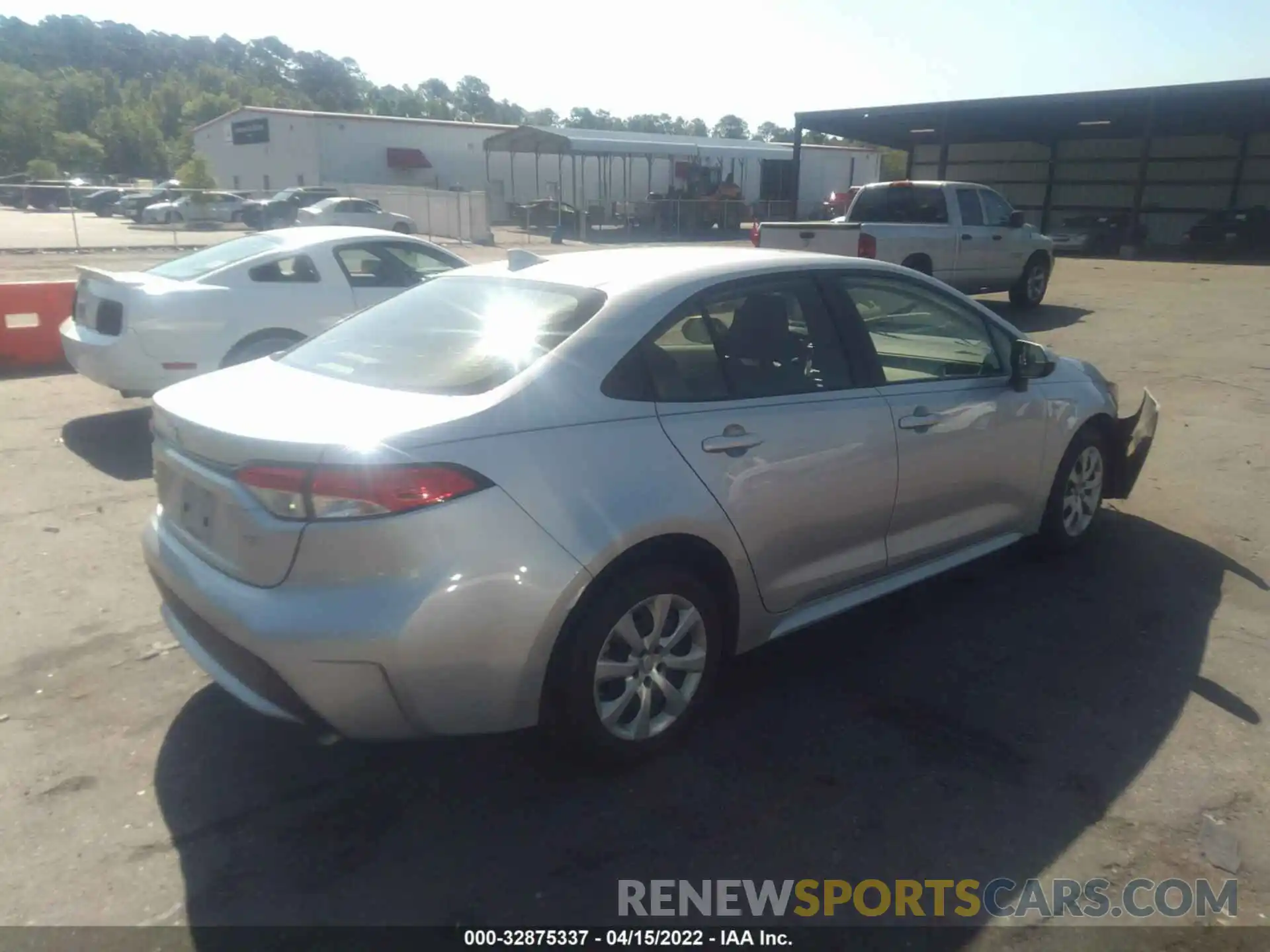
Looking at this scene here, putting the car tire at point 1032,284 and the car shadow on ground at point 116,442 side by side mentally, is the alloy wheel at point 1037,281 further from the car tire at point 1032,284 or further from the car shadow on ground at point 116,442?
the car shadow on ground at point 116,442

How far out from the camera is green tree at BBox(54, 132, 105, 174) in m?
73.6

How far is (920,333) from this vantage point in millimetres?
4773

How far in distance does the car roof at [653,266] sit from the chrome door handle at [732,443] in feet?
2.00

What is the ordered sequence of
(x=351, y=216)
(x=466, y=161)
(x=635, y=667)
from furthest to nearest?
(x=466, y=161), (x=351, y=216), (x=635, y=667)

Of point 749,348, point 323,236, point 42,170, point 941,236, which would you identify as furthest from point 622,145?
point 42,170

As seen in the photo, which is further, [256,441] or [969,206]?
[969,206]

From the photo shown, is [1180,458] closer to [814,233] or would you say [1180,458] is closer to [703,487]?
[703,487]

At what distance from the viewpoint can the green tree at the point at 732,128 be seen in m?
152

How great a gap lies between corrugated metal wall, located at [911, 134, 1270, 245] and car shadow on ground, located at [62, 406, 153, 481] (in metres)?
32.1

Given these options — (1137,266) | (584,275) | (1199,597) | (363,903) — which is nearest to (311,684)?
(363,903)

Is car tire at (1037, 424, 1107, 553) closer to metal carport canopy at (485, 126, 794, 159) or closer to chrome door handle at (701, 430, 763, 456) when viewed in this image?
chrome door handle at (701, 430, 763, 456)

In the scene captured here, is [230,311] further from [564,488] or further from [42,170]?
[42,170]

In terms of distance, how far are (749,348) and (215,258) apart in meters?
5.76

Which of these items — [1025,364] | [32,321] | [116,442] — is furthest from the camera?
[32,321]
